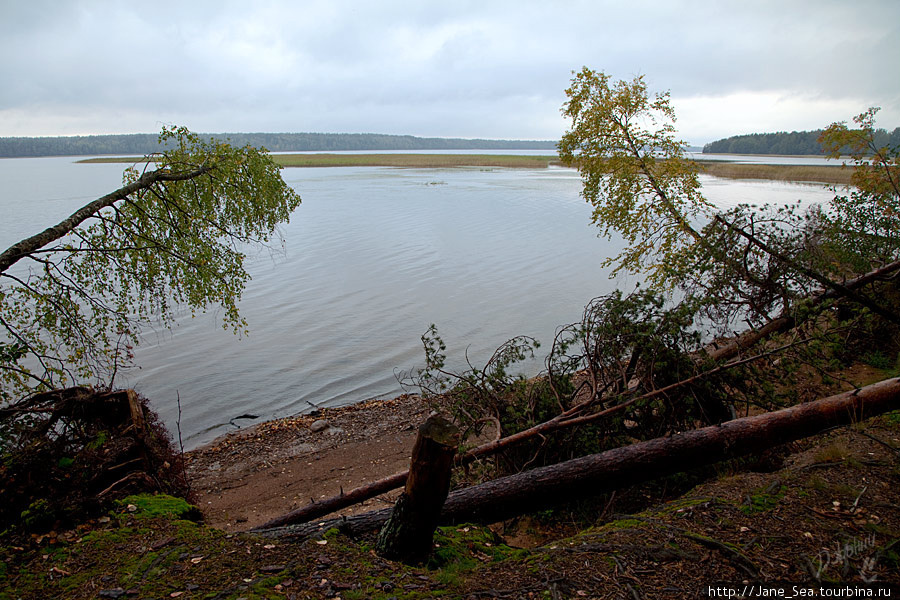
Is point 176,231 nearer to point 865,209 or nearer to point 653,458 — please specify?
point 653,458

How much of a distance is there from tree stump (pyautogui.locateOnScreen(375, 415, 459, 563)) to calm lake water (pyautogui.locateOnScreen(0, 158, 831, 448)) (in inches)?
318

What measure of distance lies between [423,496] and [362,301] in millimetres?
15941

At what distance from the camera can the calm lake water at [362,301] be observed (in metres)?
12.9

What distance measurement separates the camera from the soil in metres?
7.88

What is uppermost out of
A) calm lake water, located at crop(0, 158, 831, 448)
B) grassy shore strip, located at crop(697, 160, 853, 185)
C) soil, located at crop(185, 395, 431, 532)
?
grassy shore strip, located at crop(697, 160, 853, 185)

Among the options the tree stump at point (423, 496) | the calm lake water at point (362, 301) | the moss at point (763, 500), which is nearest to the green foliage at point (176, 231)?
the calm lake water at point (362, 301)

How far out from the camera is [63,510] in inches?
179

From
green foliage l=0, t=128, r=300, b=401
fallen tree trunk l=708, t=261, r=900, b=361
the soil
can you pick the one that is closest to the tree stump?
the soil

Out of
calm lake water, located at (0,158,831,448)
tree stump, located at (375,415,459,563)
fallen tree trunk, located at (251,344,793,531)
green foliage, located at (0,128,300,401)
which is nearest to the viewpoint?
tree stump, located at (375,415,459,563)

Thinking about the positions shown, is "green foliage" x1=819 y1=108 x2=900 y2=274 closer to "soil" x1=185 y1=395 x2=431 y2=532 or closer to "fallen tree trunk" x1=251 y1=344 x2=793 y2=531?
"fallen tree trunk" x1=251 y1=344 x2=793 y2=531

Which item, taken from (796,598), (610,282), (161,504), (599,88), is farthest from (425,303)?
(796,598)

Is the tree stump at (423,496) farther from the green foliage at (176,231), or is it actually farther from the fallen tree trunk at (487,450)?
the green foliage at (176,231)

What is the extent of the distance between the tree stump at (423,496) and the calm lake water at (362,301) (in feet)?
26.5

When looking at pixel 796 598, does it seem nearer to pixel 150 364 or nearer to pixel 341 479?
pixel 341 479
